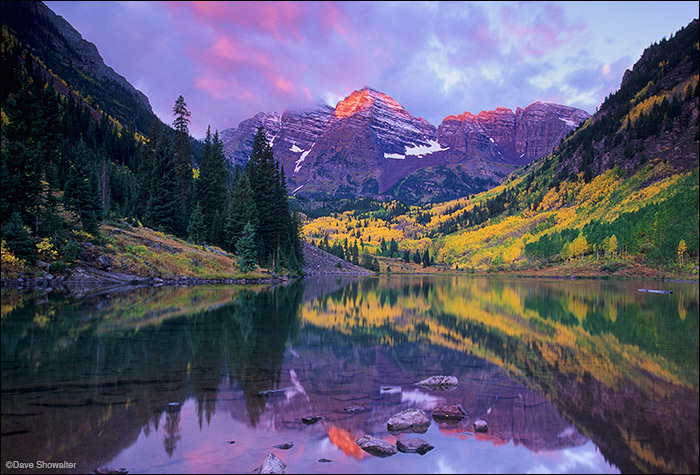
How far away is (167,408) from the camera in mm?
10422

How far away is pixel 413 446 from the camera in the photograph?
28.9ft

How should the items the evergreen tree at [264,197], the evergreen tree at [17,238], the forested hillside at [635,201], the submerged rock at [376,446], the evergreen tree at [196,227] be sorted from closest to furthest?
the submerged rock at [376,446], the evergreen tree at [17,238], the evergreen tree at [196,227], the evergreen tree at [264,197], the forested hillside at [635,201]

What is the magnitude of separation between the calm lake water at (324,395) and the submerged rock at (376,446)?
195 mm

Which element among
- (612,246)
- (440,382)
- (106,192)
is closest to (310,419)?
(440,382)

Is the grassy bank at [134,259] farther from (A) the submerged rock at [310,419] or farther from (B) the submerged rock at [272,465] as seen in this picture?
(B) the submerged rock at [272,465]

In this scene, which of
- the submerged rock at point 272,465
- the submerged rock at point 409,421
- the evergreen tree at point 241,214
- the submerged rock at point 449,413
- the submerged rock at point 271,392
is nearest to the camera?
the submerged rock at point 272,465

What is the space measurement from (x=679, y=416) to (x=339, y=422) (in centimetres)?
910

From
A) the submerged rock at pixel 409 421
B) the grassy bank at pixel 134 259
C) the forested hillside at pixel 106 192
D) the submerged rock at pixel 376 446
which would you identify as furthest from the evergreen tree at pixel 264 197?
the submerged rock at pixel 376 446

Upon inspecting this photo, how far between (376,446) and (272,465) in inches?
93.1

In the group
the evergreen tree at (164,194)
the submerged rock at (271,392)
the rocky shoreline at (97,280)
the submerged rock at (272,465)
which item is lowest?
the submerged rock at (271,392)

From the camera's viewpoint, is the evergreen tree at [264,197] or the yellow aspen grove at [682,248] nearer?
the evergreen tree at [264,197]

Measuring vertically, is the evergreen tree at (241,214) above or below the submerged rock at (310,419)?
above

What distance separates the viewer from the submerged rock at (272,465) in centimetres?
743

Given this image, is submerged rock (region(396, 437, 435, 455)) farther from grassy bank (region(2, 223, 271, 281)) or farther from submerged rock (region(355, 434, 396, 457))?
grassy bank (region(2, 223, 271, 281))
